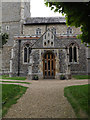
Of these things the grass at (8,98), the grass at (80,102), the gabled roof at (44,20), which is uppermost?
the gabled roof at (44,20)

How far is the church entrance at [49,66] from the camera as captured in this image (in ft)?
48.9

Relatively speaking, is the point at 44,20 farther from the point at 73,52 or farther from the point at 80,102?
the point at 80,102

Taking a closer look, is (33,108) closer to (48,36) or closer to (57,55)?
(57,55)

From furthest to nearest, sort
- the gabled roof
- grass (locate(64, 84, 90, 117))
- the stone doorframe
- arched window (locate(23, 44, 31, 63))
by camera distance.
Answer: the gabled roof < arched window (locate(23, 44, 31, 63)) < the stone doorframe < grass (locate(64, 84, 90, 117))

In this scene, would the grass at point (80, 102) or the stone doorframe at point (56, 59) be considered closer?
the grass at point (80, 102)

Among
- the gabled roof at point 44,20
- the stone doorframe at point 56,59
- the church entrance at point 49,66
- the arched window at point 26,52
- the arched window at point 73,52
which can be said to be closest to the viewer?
the stone doorframe at point 56,59

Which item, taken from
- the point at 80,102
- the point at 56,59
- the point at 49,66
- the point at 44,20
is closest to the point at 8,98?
the point at 80,102

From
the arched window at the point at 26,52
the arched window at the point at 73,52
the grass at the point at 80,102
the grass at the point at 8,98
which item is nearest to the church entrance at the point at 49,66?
the arched window at the point at 26,52

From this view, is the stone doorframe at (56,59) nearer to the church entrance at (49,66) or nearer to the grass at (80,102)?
the church entrance at (49,66)

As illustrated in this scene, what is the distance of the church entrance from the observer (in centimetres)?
1490

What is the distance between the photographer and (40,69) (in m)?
14.6

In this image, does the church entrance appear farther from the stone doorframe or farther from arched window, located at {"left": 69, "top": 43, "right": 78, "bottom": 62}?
arched window, located at {"left": 69, "top": 43, "right": 78, "bottom": 62}

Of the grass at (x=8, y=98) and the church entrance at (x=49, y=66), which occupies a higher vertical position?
the church entrance at (x=49, y=66)

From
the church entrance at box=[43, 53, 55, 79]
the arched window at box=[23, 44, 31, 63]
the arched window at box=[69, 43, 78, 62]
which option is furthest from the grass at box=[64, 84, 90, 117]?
the arched window at box=[23, 44, 31, 63]
